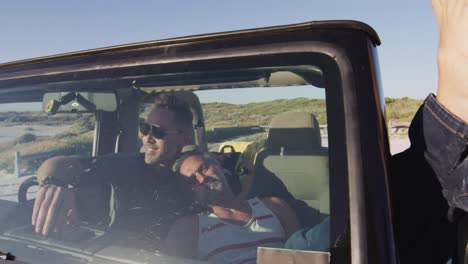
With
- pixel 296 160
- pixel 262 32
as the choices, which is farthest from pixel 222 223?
pixel 262 32

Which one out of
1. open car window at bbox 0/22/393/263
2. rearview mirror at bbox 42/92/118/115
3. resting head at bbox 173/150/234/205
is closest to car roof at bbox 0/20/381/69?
open car window at bbox 0/22/393/263

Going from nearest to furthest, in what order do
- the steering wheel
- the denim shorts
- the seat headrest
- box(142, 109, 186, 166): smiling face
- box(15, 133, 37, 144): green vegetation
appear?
1. the denim shorts
2. the seat headrest
3. box(142, 109, 186, 166): smiling face
4. the steering wheel
5. box(15, 133, 37, 144): green vegetation

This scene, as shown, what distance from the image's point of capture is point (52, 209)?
1.54 m

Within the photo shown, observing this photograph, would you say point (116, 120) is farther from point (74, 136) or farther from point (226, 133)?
point (226, 133)

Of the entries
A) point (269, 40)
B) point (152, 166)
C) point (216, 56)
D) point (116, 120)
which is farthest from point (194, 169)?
point (116, 120)

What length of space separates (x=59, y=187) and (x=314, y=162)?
35.3 inches

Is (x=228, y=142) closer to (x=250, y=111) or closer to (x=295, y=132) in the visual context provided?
(x=250, y=111)

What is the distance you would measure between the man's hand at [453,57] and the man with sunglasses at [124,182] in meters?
0.78

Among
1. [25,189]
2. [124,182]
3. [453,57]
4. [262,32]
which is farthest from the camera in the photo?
[25,189]

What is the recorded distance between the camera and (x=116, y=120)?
6.51ft

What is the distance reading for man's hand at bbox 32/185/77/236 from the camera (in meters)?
1.52

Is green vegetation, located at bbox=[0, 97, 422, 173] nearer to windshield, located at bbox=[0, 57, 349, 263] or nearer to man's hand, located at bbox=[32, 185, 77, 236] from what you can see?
windshield, located at bbox=[0, 57, 349, 263]

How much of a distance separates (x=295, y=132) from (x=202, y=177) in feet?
1.07

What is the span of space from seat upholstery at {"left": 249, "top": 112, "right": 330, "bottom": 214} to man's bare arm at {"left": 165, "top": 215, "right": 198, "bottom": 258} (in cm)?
21
